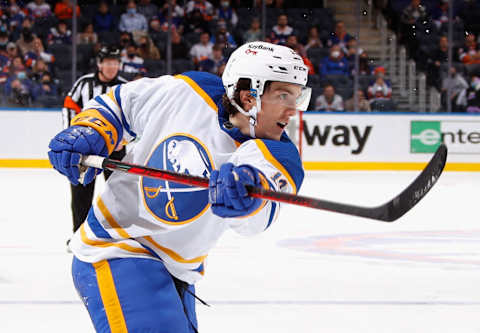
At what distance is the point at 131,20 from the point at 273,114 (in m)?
8.71

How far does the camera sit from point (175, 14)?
33.4 ft

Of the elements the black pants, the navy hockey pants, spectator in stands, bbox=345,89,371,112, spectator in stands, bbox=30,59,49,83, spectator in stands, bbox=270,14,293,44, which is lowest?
the black pants

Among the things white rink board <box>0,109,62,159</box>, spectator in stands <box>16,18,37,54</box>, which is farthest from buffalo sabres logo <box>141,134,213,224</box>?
spectator in stands <box>16,18,37,54</box>

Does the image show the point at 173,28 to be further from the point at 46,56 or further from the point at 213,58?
the point at 46,56

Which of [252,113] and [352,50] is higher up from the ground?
[352,50]

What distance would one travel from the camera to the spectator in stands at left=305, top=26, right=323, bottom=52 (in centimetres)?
1055

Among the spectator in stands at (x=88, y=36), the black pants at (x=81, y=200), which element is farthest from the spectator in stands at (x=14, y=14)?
the black pants at (x=81, y=200)

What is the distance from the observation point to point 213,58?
10.0 m

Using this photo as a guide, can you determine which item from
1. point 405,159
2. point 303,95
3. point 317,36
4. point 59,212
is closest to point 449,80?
point 405,159

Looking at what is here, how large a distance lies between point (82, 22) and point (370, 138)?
3.87 metres

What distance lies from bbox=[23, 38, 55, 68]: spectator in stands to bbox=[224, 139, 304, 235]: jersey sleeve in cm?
812

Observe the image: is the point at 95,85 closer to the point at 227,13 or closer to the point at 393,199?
the point at 393,199

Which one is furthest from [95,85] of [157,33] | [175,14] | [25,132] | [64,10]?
[175,14]

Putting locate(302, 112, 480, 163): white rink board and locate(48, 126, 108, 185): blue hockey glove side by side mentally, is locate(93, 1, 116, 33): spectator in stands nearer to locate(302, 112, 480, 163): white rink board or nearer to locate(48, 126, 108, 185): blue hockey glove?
locate(302, 112, 480, 163): white rink board
